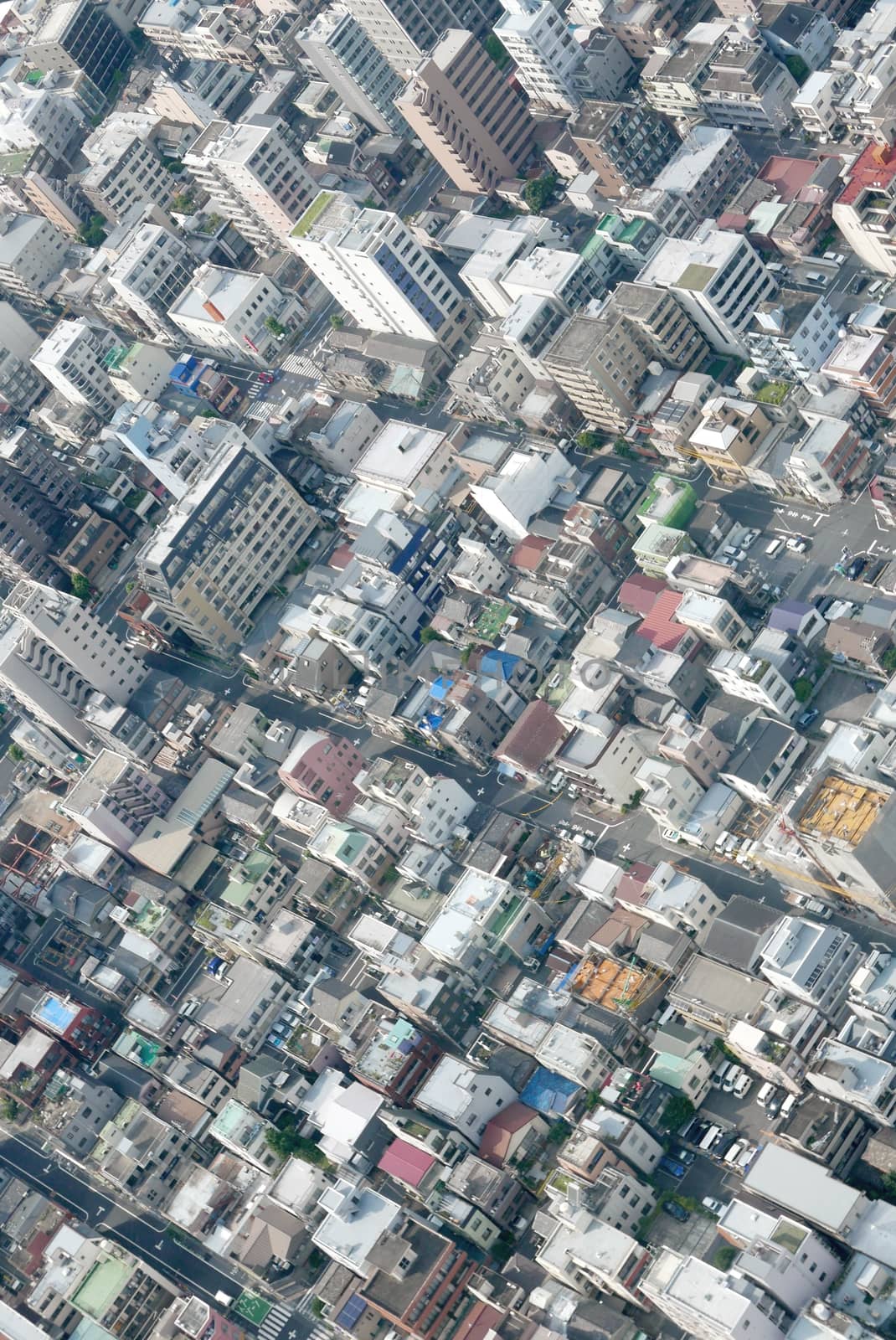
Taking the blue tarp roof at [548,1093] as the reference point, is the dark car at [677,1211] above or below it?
below

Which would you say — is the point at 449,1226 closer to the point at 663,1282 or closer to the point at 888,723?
the point at 663,1282

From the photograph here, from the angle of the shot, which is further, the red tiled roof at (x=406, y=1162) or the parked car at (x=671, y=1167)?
the red tiled roof at (x=406, y=1162)

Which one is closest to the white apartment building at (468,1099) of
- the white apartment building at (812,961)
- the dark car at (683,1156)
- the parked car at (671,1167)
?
the parked car at (671,1167)

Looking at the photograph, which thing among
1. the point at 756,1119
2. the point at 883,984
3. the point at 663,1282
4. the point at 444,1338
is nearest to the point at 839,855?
the point at 883,984

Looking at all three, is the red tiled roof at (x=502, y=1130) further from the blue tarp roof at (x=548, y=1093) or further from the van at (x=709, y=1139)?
the van at (x=709, y=1139)

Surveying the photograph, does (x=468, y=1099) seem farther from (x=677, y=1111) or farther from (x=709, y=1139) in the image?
(x=709, y=1139)

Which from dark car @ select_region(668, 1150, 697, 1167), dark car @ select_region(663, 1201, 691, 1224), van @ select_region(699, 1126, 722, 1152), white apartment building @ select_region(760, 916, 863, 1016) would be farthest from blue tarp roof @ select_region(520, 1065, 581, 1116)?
white apartment building @ select_region(760, 916, 863, 1016)
